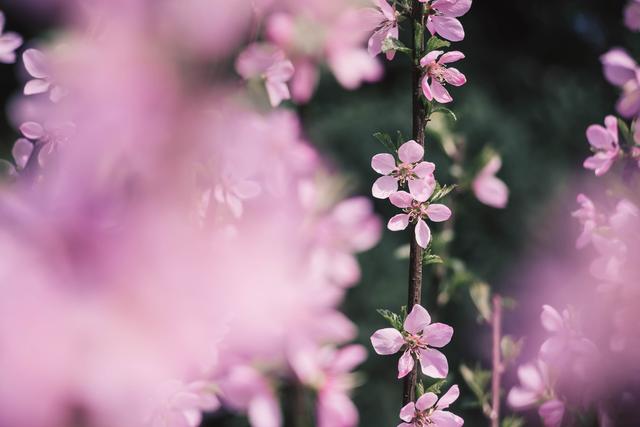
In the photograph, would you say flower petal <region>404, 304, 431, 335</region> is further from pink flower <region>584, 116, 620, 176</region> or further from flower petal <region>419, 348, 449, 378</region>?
pink flower <region>584, 116, 620, 176</region>

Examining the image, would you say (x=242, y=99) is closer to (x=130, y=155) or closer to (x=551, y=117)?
(x=130, y=155)

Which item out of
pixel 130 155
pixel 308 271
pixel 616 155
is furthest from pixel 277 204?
pixel 616 155

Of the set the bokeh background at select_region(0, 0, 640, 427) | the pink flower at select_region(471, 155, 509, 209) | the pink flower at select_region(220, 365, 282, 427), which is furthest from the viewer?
the bokeh background at select_region(0, 0, 640, 427)

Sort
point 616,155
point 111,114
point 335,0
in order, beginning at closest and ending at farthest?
point 111,114 → point 335,0 → point 616,155

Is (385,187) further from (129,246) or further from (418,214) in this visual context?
(129,246)

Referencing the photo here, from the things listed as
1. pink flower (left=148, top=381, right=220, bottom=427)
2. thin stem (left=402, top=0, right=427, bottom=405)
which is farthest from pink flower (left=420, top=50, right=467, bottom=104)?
pink flower (left=148, top=381, right=220, bottom=427)

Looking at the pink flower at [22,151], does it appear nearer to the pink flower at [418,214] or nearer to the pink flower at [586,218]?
the pink flower at [418,214]
